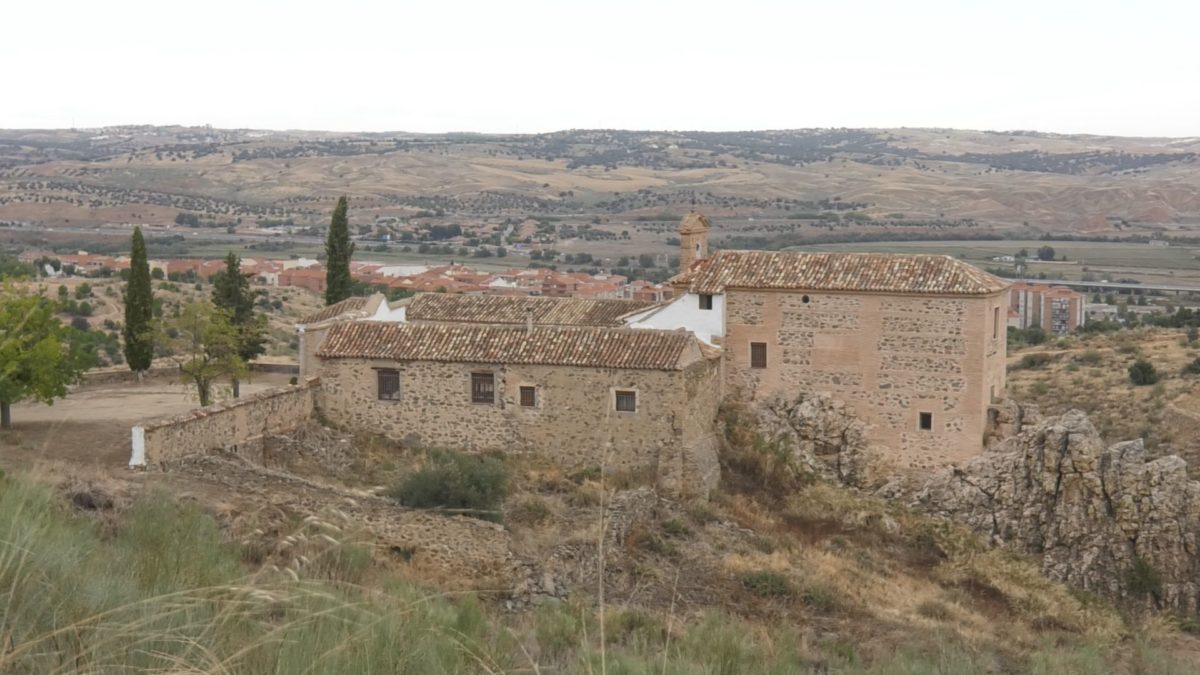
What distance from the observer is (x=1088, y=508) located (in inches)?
820

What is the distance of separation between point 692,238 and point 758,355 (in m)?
4.48

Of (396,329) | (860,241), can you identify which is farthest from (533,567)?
(860,241)

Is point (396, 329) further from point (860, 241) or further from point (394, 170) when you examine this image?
point (394, 170)

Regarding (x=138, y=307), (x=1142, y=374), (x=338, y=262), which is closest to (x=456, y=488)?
(x=138, y=307)

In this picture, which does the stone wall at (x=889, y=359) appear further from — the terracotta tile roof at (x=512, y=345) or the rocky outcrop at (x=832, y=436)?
the terracotta tile roof at (x=512, y=345)

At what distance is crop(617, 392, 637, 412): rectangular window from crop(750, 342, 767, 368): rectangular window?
3.49m

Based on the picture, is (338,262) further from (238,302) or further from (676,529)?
(676,529)

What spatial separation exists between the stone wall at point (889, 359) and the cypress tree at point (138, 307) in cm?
1126

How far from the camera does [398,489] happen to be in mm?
17281

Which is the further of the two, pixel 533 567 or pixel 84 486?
pixel 533 567

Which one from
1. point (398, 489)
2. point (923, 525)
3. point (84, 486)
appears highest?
point (84, 486)

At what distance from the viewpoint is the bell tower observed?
26938 millimetres

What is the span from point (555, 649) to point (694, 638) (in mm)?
945

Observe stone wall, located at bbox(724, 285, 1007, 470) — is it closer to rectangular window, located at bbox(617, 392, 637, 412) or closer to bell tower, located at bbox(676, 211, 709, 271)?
rectangular window, located at bbox(617, 392, 637, 412)
